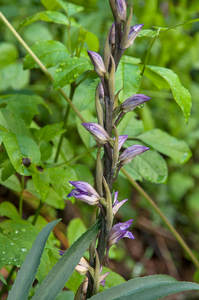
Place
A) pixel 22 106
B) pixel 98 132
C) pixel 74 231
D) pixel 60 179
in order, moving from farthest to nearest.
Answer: pixel 74 231 < pixel 22 106 < pixel 60 179 < pixel 98 132

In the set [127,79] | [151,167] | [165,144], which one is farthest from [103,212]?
[165,144]

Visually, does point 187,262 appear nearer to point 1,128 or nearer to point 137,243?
point 137,243

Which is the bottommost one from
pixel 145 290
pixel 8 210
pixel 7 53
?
pixel 8 210

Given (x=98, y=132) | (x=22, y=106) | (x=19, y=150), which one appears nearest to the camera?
(x=98, y=132)

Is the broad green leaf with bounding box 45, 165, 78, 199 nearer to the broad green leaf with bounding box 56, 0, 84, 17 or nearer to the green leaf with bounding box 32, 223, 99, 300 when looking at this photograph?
the green leaf with bounding box 32, 223, 99, 300

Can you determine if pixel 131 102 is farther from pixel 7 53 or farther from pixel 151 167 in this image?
pixel 7 53

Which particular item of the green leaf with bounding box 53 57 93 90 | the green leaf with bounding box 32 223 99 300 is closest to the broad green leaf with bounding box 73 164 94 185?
the green leaf with bounding box 53 57 93 90
